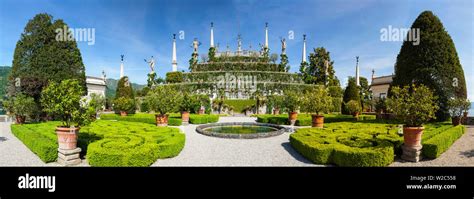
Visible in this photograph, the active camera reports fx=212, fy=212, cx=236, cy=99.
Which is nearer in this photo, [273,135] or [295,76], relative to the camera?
[273,135]

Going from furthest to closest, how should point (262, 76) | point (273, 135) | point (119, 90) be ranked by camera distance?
point (262, 76) < point (119, 90) < point (273, 135)

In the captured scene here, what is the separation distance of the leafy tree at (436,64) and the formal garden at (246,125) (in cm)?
8

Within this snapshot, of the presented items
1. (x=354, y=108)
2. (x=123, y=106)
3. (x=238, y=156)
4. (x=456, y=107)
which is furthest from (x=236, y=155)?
(x=123, y=106)

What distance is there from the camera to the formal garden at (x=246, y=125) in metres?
7.21

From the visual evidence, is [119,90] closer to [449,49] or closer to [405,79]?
[405,79]

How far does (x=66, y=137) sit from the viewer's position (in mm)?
7070

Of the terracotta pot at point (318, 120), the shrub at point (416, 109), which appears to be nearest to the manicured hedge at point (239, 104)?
the terracotta pot at point (318, 120)

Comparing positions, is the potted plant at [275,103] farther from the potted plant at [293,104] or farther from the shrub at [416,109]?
the shrub at [416,109]

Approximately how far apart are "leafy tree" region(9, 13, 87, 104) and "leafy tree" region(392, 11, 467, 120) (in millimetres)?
Answer: 27612

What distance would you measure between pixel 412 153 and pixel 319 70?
152ft
